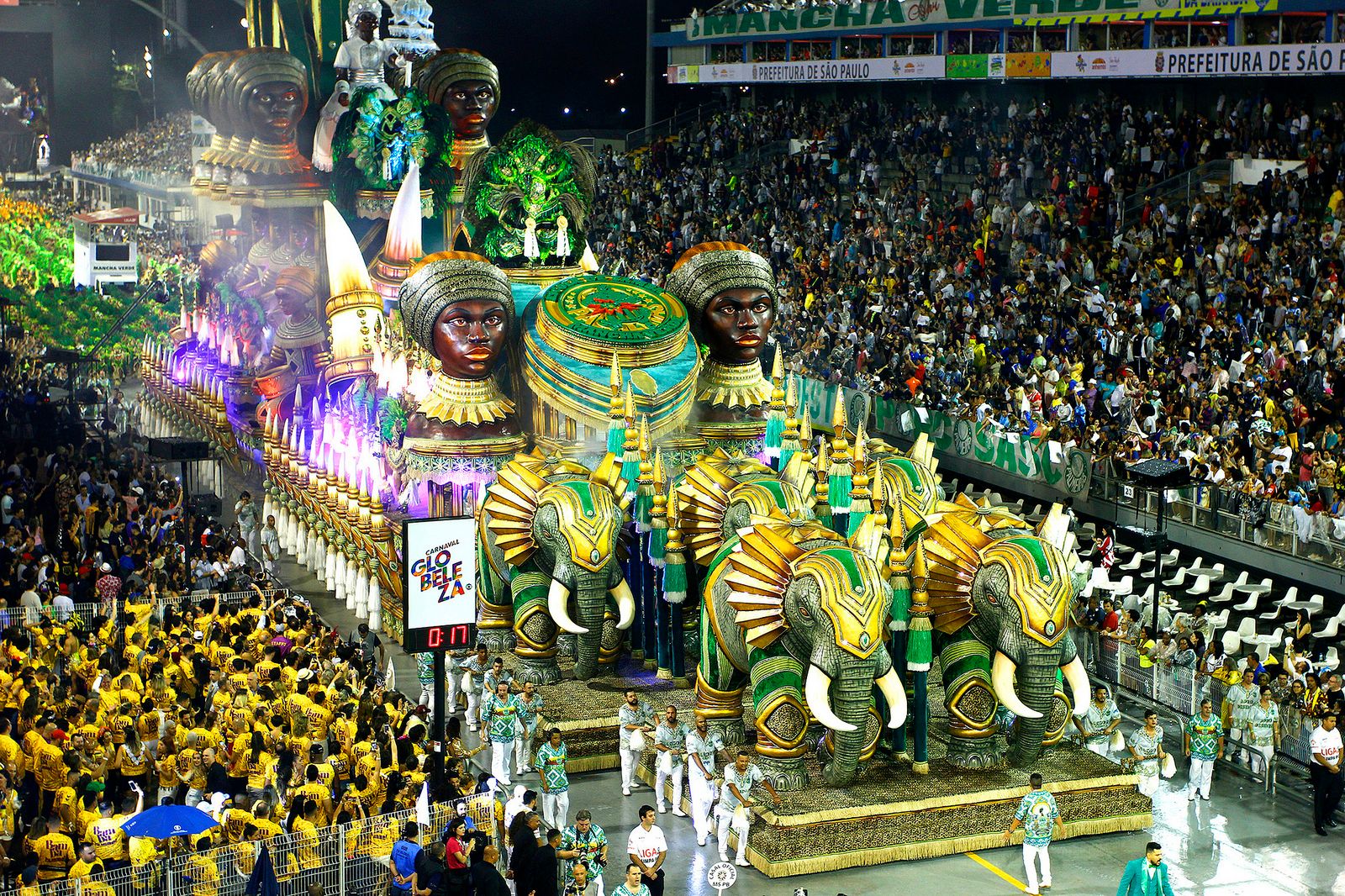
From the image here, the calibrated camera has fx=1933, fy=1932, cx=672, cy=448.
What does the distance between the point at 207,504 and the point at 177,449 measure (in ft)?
9.32

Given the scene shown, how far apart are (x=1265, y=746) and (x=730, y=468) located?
5892mm

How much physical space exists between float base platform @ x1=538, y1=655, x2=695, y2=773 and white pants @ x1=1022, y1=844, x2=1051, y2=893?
3710 mm

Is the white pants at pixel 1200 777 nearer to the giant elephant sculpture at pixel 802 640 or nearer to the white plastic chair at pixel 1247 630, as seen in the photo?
the giant elephant sculpture at pixel 802 640

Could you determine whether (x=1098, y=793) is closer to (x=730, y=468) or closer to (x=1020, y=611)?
(x=1020, y=611)

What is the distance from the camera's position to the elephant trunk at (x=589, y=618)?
19.6m

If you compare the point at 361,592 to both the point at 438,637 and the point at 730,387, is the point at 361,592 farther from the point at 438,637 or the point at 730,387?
the point at 438,637

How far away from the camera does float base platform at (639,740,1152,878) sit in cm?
1622

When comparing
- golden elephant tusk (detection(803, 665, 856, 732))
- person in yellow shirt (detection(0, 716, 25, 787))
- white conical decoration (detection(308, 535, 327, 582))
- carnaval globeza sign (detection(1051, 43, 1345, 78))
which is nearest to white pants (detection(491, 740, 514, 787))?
golden elephant tusk (detection(803, 665, 856, 732))

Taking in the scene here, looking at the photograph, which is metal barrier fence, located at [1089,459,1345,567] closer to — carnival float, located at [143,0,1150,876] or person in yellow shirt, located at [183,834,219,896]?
carnival float, located at [143,0,1150,876]

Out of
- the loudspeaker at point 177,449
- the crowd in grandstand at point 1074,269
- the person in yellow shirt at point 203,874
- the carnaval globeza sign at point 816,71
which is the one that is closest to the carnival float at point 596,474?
the loudspeaker at point 177,449

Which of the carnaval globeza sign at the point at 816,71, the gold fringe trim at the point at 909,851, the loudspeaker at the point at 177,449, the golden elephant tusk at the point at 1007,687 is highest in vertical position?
the carnaval globeza sign at the point at 816,71

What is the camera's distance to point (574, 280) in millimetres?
23297

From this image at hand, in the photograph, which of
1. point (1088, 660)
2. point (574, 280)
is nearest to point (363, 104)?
point (574, 280)

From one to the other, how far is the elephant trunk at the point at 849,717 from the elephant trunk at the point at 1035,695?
4.75 feet
